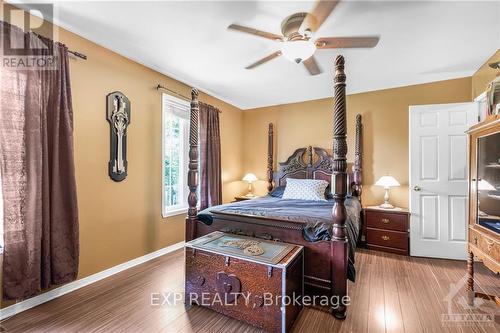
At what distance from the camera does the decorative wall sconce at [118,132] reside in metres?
2.68

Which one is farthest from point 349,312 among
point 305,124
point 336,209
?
point 305,124

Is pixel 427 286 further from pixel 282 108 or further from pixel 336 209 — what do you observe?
pixel 282 108

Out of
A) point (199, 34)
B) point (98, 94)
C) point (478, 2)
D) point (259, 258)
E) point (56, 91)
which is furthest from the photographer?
point (98, 94)

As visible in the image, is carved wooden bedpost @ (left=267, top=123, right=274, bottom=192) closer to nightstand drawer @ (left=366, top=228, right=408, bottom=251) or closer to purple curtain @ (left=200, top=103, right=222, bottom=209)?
purple curtain @ (left=200, top=103, right=222, bottom=209)

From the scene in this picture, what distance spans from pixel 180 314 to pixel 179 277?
0.69 meters

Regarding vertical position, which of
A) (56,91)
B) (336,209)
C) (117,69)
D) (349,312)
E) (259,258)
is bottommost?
(349,312)

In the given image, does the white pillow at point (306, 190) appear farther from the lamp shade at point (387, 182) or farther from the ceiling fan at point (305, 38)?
the ceiling fan at point (305, 38)

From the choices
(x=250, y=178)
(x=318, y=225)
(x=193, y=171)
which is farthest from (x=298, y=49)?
(x=250, y=178)

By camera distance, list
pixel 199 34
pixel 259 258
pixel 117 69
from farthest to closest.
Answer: pixel 117 69 → pixel 199 34 → pixel 259 258

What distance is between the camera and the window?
345cm

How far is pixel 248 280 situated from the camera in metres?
1.85

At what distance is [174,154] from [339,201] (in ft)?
8.58

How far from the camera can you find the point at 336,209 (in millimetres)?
1983
